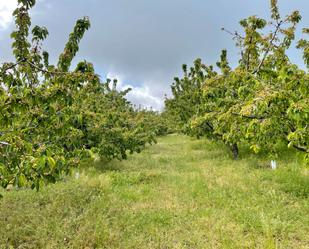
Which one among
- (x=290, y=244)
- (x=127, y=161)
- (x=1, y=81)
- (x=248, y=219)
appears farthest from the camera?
(x=127, y=161)

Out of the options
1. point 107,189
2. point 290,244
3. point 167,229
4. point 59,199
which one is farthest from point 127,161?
point 290,244

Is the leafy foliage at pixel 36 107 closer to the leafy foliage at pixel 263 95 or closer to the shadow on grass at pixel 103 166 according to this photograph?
the leafy foliage at pixel 263 95

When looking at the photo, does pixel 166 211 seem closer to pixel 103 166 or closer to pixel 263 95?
pixel 263 95

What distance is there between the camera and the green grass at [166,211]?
204 inches

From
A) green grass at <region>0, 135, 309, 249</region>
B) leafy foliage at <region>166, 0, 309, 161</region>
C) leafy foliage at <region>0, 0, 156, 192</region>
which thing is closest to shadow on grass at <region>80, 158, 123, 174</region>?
green grass at <region>0, 135, 309, 249</region>

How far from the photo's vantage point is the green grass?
5.19 meters

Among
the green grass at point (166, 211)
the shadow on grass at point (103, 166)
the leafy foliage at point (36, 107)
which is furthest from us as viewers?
the shadow on grass at point (103, 166)

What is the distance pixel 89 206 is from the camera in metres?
6.72

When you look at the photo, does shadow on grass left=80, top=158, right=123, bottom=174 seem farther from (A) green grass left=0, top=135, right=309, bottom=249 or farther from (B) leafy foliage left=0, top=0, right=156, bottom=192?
(B) leafy foliage left=0, top=0, right=156, bottom=192

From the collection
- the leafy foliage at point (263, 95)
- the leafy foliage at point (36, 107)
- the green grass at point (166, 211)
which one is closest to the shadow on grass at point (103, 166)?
the green grass at point (166, 211)

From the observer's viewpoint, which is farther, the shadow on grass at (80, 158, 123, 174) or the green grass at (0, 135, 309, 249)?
the shadow on grass at (80, 158, 123, 174)

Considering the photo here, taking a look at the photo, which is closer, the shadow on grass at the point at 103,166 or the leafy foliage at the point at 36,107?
the leafy foliage at the point at 36,107

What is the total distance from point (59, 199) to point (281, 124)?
4.93 meters

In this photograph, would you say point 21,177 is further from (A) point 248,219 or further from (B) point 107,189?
(B) point 107,189
